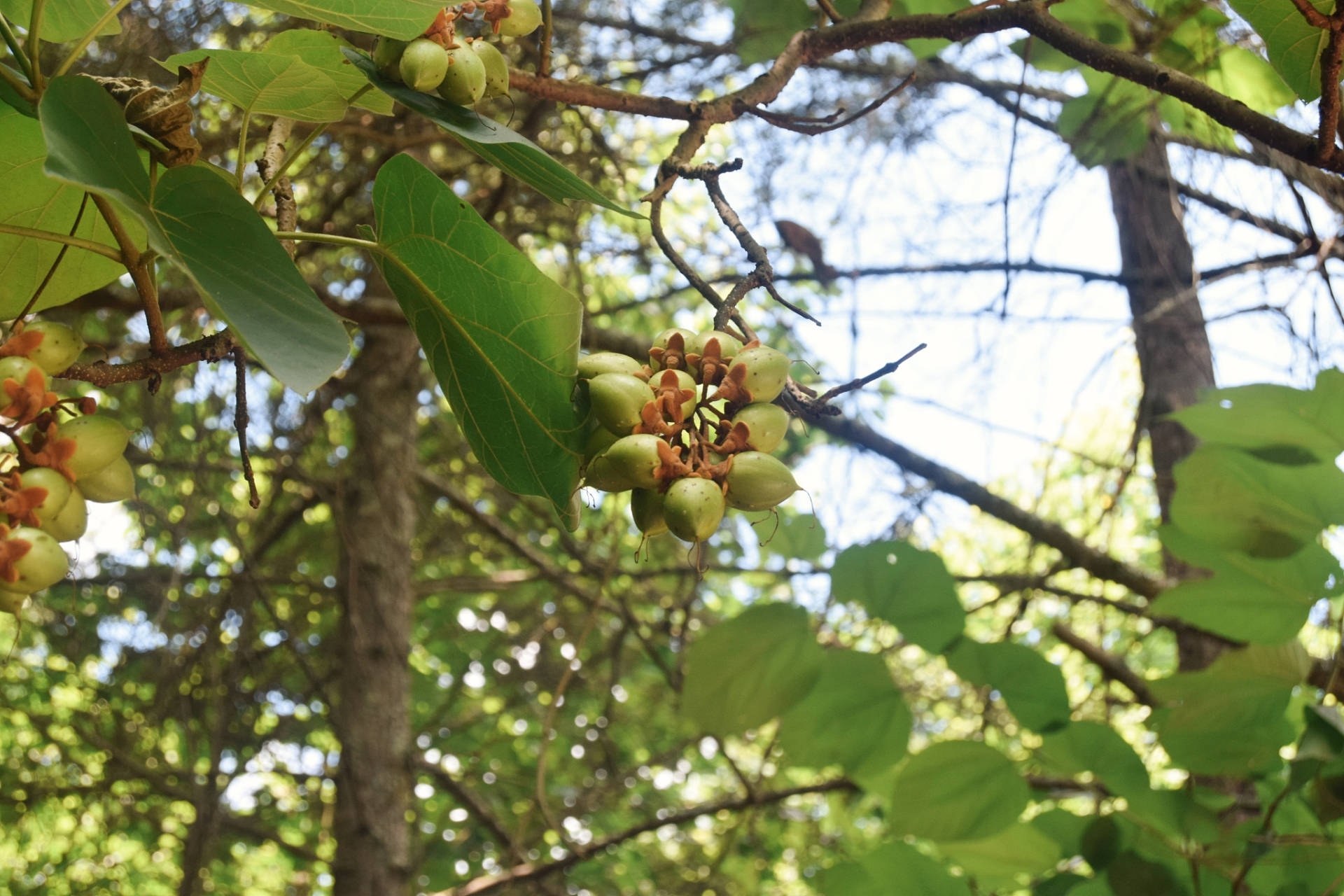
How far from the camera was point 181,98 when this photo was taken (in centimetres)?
74

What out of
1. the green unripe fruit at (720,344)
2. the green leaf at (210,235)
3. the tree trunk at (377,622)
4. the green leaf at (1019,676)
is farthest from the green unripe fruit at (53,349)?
the tree trunk at (377,622)

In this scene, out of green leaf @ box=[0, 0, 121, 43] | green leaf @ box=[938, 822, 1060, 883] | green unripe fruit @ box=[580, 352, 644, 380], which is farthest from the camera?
green leaf @ box=[938, 822, 1060, 883]

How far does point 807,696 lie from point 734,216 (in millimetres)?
998

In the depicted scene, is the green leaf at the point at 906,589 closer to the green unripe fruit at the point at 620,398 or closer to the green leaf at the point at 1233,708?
the green leaf at the point at 1233,708

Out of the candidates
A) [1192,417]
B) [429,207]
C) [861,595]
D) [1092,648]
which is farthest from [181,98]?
[1092,648]

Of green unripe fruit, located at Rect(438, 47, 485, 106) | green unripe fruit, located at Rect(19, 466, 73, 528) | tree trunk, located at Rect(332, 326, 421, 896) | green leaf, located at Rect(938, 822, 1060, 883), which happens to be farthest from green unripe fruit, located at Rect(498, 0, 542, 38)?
tree trunk, located at Rect(332, 326, 421, 896)

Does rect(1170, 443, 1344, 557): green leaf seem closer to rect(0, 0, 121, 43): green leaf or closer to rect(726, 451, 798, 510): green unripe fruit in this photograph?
rect(726, 451, 798, 510): green unripe fruit

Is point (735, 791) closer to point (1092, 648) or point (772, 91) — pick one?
point (1092, 648)

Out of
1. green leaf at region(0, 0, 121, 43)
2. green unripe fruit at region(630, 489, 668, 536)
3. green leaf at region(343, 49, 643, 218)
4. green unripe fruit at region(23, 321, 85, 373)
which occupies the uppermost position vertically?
green leaf at region(0, 0, 121, 43)

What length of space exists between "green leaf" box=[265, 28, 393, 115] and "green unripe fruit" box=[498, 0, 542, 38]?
15 cm

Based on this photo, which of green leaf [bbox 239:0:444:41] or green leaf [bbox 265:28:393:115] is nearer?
green leaf [bbox 239:0:444:41]

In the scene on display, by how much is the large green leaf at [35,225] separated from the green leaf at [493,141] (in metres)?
0.28

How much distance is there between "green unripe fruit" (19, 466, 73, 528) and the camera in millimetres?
775

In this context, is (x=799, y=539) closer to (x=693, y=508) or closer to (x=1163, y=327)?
(x=693, y=508)
